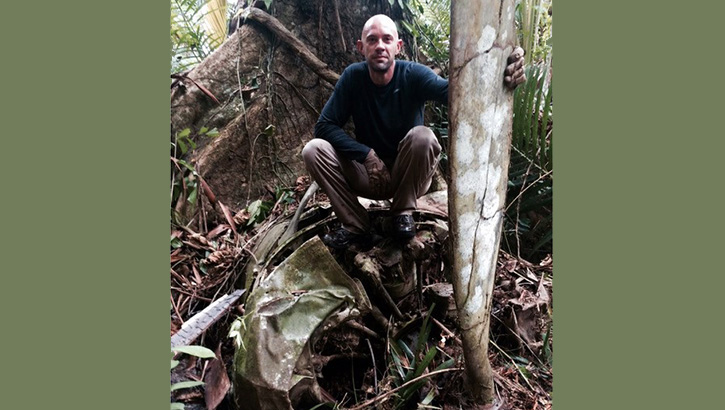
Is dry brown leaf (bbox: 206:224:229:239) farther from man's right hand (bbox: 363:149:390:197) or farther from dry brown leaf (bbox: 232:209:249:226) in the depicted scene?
man's right hand (bbox: 363:149:390:197)

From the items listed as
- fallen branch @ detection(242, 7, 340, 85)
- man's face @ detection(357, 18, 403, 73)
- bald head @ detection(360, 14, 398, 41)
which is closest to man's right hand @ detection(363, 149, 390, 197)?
man's face @ detection(357, 18, 403, 73)

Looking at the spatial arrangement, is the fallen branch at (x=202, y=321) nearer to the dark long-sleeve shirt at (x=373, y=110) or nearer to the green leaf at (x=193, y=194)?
the green leaf at (x=193, y=194)

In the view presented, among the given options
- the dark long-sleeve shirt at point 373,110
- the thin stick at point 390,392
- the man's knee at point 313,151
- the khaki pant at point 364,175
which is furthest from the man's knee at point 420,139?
the thin stick at point 390,392

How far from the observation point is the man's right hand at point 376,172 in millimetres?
2607

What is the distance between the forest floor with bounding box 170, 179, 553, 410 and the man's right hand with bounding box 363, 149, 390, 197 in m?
0.24

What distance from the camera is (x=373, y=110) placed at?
2.66 meters

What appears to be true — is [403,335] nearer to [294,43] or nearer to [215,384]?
[215,384]

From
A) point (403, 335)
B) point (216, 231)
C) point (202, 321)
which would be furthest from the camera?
point (216, 231)

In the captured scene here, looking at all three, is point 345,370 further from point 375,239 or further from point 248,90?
point 248,90

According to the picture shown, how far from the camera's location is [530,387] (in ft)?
7.66

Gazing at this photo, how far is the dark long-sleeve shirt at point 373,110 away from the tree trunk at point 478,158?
47 centimetres

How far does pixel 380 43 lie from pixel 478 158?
82 centimetres

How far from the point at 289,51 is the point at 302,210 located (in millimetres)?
1337

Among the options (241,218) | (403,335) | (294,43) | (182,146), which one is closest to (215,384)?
(403,335)
